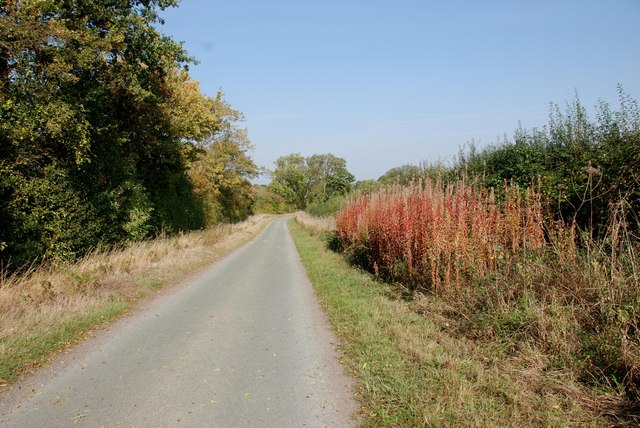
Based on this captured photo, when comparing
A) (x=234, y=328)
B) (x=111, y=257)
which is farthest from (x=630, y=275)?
(x=111, y=257)

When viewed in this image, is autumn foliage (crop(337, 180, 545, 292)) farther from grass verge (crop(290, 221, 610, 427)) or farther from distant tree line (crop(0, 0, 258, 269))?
distant tree line (crop(0, 0, 258, 269))

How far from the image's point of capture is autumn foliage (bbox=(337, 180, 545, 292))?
6988mm

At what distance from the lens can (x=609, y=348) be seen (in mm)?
4082

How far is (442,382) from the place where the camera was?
4395mm

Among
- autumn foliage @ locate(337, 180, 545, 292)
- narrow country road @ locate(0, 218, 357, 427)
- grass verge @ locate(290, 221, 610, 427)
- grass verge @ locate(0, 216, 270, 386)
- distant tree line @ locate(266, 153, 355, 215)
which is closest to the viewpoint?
grass verge @ locate(290, 221, 610, 427)

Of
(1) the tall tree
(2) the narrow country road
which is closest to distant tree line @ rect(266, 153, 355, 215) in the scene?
(1) the tall tree

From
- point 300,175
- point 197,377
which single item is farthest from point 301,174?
point 197,377

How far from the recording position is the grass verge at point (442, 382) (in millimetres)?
3723

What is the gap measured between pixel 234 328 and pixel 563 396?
16.8 feet

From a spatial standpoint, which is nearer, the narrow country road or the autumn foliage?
→ the narrow country road

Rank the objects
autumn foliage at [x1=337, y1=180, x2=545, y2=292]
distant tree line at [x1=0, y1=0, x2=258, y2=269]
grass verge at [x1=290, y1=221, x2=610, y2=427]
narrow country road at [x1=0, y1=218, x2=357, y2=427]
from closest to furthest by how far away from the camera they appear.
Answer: grass verge at [x1=290, y1=221, x2=610, y2=427], narrow country road at [x1=0, y1=218, x2=357, y2=427], autumn foliage at [x1=337, y1=180, x2=545, y2=292], distant tree line at [x1=0, y1=0, x2=258, y2=269]

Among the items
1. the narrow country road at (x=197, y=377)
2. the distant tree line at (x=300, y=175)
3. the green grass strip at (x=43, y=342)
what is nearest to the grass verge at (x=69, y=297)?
the green grass strip at (x=43, y=342)

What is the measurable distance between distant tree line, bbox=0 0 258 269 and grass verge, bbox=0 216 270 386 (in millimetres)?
1187

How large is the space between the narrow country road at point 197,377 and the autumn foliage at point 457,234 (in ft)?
8.16
